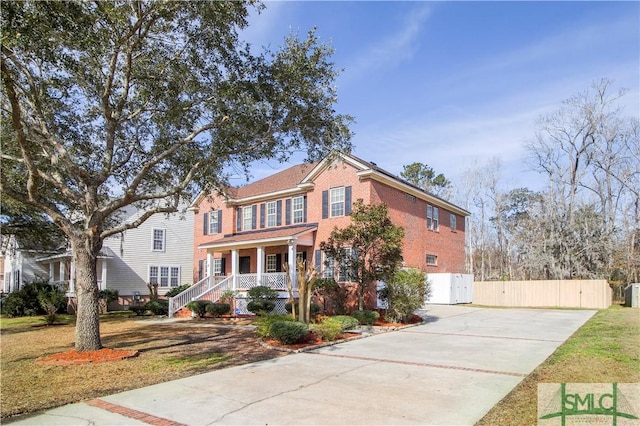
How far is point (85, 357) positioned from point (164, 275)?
24278 mm

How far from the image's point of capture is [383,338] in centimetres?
1450

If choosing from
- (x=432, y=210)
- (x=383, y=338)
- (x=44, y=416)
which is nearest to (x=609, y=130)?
(x=432, y=210)

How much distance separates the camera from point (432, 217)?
28766 mm

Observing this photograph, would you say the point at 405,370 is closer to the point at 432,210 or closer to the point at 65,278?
the point at 432,210

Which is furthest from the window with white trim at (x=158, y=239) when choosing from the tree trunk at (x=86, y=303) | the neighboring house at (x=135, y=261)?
the tree trunk at (x=86, y=303)

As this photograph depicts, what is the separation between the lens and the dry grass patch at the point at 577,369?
6148 mm

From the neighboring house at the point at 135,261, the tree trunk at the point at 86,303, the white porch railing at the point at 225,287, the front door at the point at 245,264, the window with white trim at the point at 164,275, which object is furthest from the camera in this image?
the window with white trim at the point at 164,275

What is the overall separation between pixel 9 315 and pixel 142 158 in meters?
17.2

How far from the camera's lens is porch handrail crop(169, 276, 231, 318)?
24.5 m

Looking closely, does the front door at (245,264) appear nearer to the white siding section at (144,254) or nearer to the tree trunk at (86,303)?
the white siding section at (144,254)

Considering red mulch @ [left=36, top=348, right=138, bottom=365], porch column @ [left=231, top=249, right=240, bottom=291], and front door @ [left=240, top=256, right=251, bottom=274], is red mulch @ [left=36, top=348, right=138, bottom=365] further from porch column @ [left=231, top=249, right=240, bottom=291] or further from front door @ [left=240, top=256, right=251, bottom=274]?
front door @ [left=240, top=256, right=251, bottom=274]

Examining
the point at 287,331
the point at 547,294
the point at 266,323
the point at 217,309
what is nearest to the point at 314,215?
the point at 217,309

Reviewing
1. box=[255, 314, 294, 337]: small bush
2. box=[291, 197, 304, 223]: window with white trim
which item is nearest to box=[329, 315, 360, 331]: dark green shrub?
box=[255, 314, 294, 337]: small bush

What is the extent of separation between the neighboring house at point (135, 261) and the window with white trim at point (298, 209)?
824cm
